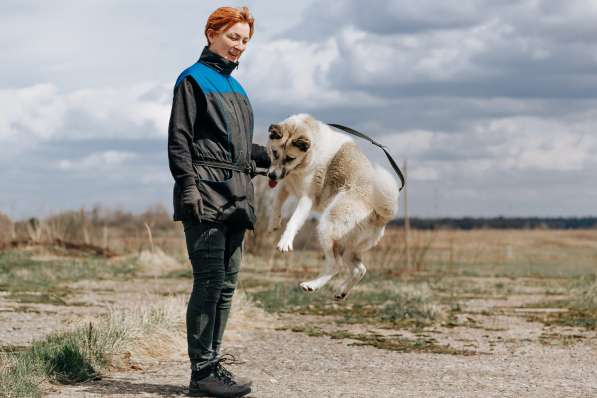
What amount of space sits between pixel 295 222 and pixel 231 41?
1.40 meters

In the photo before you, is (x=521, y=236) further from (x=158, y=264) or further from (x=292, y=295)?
(x=292, y=295)

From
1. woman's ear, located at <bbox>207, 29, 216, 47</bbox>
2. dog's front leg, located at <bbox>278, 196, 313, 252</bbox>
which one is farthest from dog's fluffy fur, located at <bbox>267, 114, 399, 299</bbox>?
woman's ear, located at <bbox>207, 29, 216, 47</bbox>

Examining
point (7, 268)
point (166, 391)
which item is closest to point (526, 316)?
point (166, 391)

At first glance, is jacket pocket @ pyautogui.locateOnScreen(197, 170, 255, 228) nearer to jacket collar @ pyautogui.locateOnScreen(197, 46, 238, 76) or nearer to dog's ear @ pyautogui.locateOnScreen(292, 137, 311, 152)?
jacket collar @ pyautogui.locateOnScreen(197, 46, 238, 76)

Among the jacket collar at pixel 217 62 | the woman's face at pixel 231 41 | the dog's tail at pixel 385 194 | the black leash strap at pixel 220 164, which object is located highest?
the woman's face at pixel 231 41

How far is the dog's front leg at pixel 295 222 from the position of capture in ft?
17.4

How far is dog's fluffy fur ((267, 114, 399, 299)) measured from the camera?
5398mm

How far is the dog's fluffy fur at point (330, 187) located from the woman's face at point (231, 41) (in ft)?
2.56

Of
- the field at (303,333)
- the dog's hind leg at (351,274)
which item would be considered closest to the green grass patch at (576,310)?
the field at (303,333)

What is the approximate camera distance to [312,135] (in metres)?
5.48

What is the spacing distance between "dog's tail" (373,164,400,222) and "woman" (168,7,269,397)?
1081 mm

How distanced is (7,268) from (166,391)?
42.4 ft

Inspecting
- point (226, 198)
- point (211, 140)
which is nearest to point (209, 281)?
point (226, 198)

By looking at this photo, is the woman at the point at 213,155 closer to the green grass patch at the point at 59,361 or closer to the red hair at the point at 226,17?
the red hair at the point at 226,17
